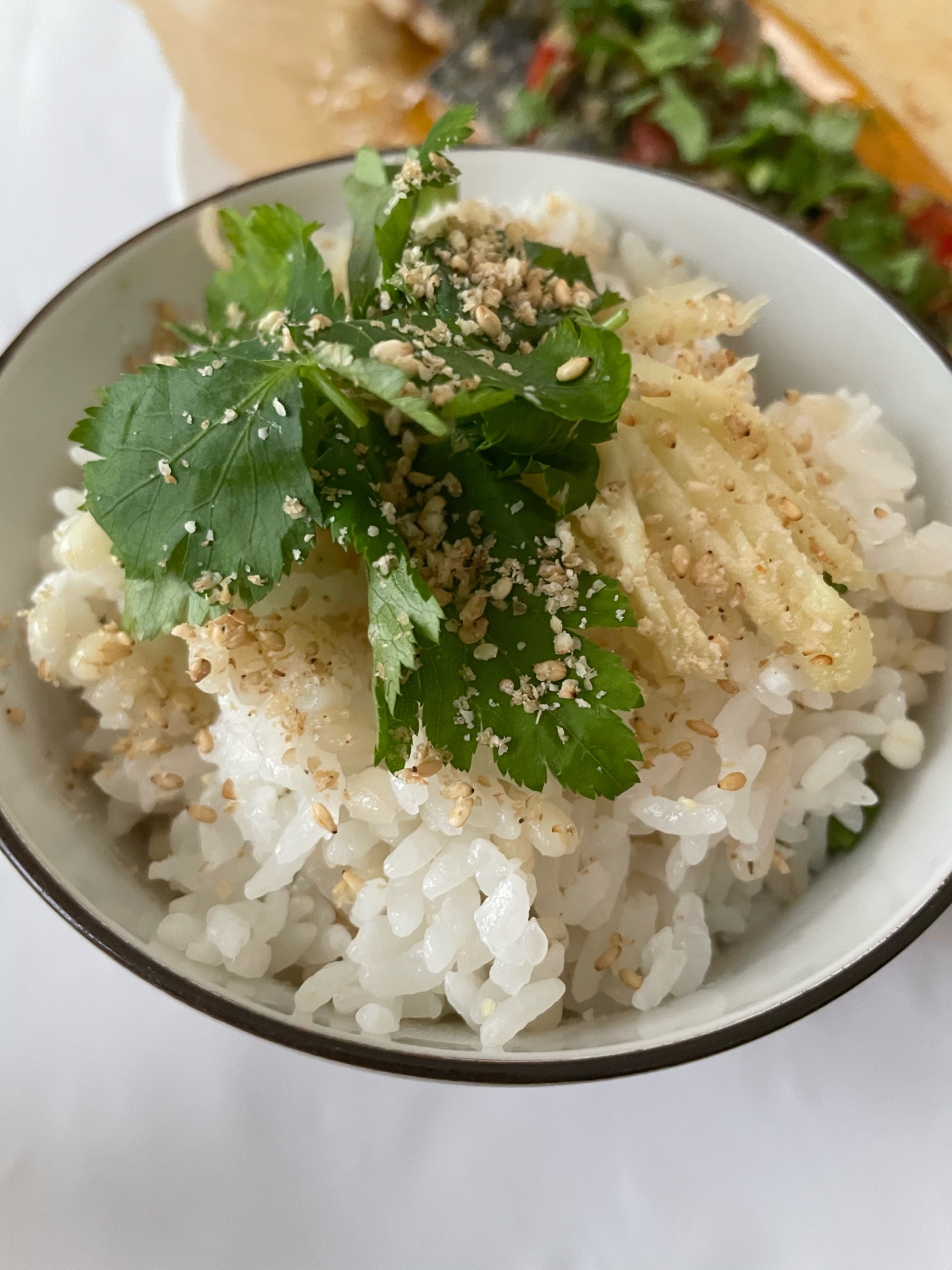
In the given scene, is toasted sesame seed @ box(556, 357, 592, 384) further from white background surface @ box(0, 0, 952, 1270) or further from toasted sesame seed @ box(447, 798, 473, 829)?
white background surface @ box(0, 0, 952, 1270)

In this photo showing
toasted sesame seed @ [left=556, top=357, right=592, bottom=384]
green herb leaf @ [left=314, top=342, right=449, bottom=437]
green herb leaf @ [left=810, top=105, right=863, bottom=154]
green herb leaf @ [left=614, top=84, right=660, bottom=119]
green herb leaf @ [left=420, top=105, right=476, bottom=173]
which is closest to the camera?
green herb leaf @ [left=314, top=342, right=449, bottom=437]

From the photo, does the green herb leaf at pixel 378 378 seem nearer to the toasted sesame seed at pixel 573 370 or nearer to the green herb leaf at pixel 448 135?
the toasted sesame seed at pixel 573 370

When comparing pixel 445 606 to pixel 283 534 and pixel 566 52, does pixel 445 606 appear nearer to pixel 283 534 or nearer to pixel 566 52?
pixel 283 534

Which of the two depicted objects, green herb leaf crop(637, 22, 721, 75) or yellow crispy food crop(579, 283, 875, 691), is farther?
green herb leaf crop(637, 22, 721, 75)

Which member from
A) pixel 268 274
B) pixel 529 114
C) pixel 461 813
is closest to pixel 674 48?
pixel 529 114

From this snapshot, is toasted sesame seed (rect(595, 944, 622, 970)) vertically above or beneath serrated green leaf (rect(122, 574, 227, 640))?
beneath

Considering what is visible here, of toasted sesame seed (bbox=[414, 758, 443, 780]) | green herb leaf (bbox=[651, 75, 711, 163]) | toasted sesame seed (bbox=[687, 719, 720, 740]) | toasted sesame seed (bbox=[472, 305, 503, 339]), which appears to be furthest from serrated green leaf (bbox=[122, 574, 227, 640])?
green herb leaf (bbox=[651, 75, 711, 163])
